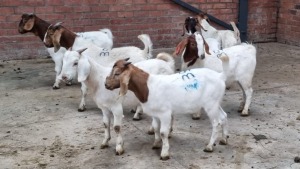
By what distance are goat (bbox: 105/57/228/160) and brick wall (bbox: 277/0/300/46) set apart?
23.2 feet

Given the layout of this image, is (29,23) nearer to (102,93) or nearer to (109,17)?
(102,93)

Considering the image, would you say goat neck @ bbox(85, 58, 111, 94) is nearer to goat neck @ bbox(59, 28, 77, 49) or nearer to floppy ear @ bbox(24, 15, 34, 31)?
goat neck @ bbox(59, 28, 77, 49)

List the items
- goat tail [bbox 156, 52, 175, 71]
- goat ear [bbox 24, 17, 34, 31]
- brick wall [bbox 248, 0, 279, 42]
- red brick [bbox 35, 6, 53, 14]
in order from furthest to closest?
brick wall [bbox 248, 0, 279, 42]
red brick [bbox 35, 6, 53, 14]
goat ear [bbox 24, 17, 34, 31]
goat tail [bbox 156, 52, 175, 71]

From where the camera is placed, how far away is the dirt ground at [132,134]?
4648mm

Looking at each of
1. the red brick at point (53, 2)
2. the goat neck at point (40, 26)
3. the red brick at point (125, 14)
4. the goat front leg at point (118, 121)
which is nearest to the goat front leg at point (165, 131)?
the goat front leg at point (118, 121)

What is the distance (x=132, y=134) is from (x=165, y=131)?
950mm

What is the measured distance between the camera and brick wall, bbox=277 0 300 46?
11.1 metres

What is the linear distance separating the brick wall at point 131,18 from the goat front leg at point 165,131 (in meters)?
5.70

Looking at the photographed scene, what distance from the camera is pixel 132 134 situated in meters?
5.43

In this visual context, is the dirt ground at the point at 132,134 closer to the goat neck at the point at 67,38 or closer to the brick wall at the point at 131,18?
the goat neck at the point at 67,38

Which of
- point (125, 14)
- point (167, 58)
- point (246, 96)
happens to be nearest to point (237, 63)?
point (246, 96)

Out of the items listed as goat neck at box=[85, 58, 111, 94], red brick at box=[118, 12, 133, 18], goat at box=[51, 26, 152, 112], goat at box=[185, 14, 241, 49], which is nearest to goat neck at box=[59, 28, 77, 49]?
goat at box=[51, 26, 152, 112]

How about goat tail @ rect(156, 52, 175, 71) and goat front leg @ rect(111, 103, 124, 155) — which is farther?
goat tail @ rect(156, 52, 175, 71)

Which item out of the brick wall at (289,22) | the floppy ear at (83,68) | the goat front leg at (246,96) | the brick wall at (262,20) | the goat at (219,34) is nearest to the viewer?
the floppy ear at (83,68)
